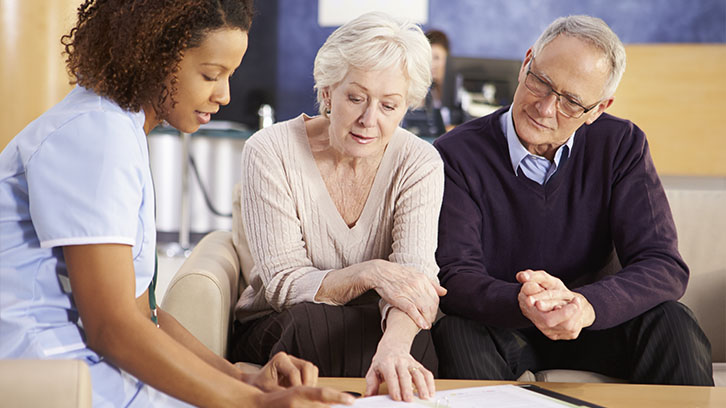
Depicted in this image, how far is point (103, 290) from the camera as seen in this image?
87 centimetres

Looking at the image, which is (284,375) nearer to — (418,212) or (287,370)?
(287,370)

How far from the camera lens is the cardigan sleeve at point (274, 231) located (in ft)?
5.22

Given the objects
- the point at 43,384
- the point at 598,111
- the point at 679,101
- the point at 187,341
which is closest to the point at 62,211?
the point at 43,384

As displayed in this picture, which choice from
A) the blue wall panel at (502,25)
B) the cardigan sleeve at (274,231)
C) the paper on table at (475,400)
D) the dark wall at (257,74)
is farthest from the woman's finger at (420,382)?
the dark wall at (257,74)

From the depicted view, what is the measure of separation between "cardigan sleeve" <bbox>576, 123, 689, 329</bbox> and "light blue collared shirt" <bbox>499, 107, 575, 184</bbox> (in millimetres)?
138

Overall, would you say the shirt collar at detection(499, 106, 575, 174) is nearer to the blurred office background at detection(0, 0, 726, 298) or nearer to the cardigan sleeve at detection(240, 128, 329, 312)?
the cardigan sleeve at detection(240, 128, 329, 312)

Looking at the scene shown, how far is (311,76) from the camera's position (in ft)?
19.4

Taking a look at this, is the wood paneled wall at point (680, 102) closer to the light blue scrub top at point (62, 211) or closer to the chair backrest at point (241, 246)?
the chair backrest at point (241, 246)

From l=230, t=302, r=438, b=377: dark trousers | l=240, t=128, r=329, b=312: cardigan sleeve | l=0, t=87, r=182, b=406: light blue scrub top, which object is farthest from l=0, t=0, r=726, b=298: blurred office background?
l=0, t=87, r=182, b=406: light blue scrub top

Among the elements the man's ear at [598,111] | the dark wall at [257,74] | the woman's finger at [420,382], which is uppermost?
the man's ear at [598,111]

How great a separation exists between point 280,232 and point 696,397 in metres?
0.89

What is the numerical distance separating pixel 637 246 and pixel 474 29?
4687 millimetres

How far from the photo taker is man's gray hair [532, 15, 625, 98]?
5.78 feet

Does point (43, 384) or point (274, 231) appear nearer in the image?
point (43, 384)
